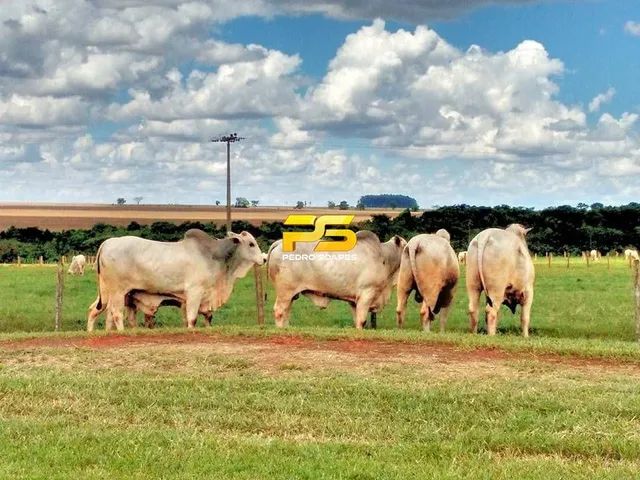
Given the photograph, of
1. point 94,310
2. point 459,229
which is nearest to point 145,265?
point 94,310

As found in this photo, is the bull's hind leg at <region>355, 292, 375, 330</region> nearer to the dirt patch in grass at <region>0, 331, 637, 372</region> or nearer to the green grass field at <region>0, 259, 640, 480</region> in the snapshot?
the green grass field at <region>0, 259, 640, 480</region>

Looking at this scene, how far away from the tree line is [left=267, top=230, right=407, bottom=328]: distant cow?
1195 inches

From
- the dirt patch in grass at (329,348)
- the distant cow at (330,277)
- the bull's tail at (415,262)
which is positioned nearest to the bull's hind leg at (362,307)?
the distant cow at (330,277)

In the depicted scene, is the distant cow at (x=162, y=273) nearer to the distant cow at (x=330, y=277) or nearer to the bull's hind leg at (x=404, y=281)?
the distant cow at (x=330, y=277)

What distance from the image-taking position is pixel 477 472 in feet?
26.0

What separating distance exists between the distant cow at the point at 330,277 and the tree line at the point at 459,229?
30359mm

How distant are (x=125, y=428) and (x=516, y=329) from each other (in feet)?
48.6

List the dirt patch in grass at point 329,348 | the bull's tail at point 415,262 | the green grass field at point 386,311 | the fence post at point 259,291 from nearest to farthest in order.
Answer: the dirt patch in grass at point 329,348 < the bull's tail at point 415,262 < the fence post at point 259,291 < the green grass field at point 386,311

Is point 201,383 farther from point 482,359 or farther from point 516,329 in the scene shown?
point 516,329

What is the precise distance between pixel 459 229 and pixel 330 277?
154ft

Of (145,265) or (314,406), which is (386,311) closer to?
(145,265)

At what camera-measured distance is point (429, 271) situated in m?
19.1

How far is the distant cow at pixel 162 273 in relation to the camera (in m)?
19.1

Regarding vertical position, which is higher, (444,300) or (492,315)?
(444,300)
